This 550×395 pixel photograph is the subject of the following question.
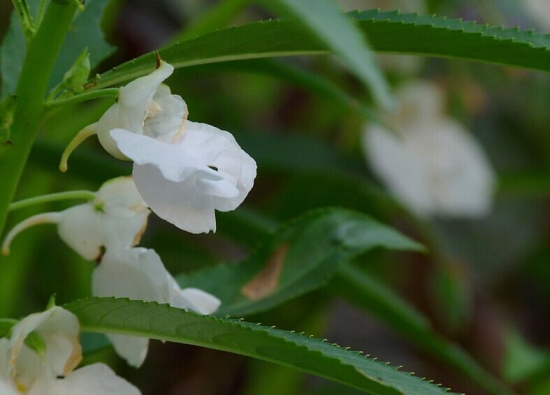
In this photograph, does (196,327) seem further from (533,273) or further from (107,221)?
(533,273)

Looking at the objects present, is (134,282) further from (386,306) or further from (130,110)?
(386,306)

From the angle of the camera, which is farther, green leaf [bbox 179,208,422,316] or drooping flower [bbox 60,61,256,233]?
green leaf [bbox 179,208,422,316]

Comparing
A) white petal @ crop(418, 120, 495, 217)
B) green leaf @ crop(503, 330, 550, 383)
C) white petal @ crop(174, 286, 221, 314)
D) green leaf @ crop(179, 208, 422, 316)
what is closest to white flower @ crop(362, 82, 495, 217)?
white petal @ crop(418, 120, 495, 217)

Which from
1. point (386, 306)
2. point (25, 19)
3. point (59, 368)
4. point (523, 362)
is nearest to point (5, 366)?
point (59, 368)

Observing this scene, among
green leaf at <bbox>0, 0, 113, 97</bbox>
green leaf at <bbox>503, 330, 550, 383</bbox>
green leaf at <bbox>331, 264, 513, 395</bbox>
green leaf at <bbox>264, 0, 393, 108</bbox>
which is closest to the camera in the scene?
green leaf at <bbox>264, 0, 393, 108</bbox>

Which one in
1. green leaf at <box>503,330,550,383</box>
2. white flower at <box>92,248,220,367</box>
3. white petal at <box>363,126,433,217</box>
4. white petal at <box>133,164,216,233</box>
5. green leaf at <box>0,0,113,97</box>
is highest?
white petal at <box>363,126,433,217</box>

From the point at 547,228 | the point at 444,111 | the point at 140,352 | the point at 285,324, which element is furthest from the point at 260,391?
the point at 547,228

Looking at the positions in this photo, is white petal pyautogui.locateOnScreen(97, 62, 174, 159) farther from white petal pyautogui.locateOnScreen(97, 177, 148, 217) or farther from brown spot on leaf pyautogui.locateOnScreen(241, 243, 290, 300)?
brown spot on leaf pyautogui.locateOnScreen(241, 243, 290, 300)
